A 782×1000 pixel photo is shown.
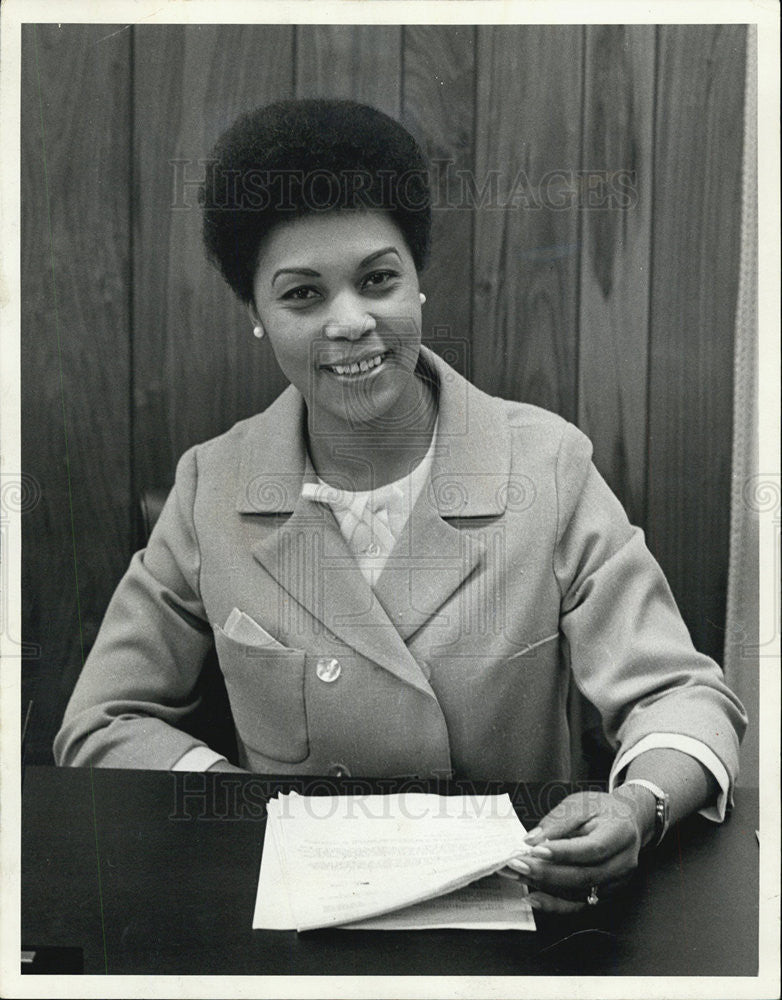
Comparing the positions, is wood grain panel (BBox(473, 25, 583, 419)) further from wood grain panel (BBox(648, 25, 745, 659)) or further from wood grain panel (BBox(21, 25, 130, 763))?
wood grain panel (BBox(21, 25, 130, 763))

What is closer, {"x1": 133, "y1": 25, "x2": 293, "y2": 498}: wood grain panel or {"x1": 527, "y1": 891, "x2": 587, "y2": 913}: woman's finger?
{"x1": 527, "y1": 891, "x2": 587, "y2": 913}: woman's finger

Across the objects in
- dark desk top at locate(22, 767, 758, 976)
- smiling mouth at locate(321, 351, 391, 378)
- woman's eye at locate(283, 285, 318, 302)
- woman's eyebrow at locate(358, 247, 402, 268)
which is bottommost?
dark desk top at locate(22, 767, 758, 976)

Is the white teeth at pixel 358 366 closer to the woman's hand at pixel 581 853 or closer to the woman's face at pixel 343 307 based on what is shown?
the woman's face at pixel 343 307

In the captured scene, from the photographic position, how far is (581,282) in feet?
3.99

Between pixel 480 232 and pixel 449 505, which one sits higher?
pixel 480 232

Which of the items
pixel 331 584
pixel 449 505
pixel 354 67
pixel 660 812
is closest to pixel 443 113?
pixel 354 67

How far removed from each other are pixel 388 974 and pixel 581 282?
777 mm

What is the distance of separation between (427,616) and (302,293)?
15.4 inches

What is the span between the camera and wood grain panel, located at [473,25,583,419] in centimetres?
120

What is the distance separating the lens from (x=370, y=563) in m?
1.25

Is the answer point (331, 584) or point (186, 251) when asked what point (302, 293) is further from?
point (331, 584)

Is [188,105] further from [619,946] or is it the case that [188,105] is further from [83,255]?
[619,946]

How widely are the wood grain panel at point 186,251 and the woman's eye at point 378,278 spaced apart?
0.14 m

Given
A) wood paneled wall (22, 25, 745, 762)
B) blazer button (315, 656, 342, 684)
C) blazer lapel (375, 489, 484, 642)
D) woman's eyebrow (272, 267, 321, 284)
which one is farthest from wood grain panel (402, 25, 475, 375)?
blazer button (315, 656, 342, 684)
